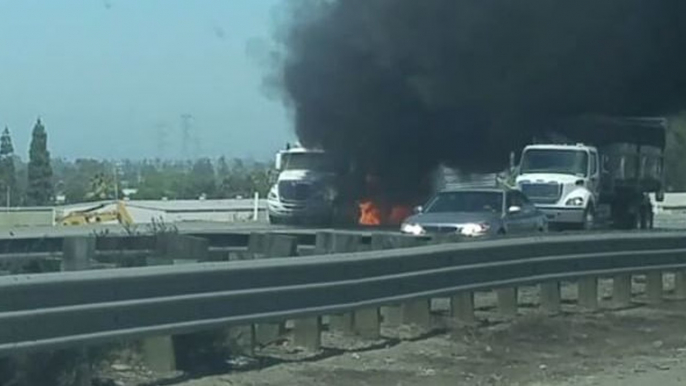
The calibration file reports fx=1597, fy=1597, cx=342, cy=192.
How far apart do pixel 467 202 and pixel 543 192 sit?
11777 mm

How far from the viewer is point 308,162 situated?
43.6 meters

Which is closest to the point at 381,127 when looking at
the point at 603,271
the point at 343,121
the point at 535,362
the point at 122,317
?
the point at 343,121

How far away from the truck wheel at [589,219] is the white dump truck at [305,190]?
6.79m

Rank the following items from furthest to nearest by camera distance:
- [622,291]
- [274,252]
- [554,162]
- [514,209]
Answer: [554,162] < [514,209] < [622,291] < [274,252]

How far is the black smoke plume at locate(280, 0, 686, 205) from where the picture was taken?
35.2m

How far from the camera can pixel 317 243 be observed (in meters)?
15.6

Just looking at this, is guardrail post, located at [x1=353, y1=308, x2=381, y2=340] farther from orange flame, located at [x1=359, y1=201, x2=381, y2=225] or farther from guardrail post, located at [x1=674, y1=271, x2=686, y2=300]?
orange flame, located at [x1=359, y1=201, x2=381, y2=225]

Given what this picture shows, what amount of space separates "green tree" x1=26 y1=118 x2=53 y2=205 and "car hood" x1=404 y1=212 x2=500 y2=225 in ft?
137

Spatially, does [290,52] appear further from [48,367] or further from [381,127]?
[48,367]

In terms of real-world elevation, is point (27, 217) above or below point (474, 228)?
below

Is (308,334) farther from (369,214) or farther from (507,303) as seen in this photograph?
(369,214)

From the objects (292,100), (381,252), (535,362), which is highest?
(292,100)

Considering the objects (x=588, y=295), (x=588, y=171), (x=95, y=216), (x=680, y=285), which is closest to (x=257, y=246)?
(x=588, y=295)

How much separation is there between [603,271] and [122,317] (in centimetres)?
792
